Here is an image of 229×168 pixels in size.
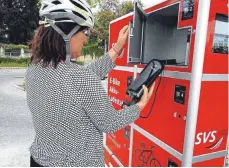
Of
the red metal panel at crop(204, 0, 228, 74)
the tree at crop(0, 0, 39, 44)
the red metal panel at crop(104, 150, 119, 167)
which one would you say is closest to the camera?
the red metal panel at crop(204, 0, 228, 74)

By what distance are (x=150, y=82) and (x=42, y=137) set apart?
76 cm

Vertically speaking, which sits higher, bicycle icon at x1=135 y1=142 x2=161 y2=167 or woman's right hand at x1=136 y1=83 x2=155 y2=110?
woman's right hand at x1=136 y1=83 x2=155 y2=110

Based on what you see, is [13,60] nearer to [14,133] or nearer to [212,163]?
[14,133]

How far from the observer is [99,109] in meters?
1.34

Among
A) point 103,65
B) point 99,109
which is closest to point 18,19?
point 103,65

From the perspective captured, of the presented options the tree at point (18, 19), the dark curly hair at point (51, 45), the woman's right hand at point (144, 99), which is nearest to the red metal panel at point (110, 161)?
the woman's right hand at point (144, 99)

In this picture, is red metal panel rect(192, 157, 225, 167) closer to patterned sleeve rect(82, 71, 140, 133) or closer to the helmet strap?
patterned sleeve rect(82, 71, 140, 133)

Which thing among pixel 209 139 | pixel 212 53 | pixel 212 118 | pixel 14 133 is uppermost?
pixel 212 53

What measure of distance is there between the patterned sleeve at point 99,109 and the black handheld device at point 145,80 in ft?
0.71

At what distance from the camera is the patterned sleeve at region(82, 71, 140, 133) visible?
1313 mm

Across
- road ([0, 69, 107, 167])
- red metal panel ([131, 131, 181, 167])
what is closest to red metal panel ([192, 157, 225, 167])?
red metal panel ([131, 131, 181, 167])

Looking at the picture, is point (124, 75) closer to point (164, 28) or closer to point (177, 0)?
point (164, 28)

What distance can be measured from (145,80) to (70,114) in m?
0.58

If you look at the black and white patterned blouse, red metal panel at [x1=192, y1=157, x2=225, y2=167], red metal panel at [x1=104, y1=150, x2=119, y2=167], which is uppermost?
the black and white patterned blouse
